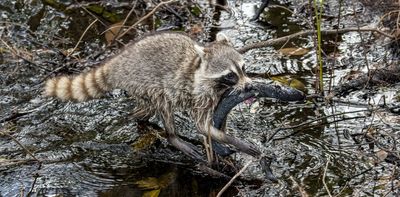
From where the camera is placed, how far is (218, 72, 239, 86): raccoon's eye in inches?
185

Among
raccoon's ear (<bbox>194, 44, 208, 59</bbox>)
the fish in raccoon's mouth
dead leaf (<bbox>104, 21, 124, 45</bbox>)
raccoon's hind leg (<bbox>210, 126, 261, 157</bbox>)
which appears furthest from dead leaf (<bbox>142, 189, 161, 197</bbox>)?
dead leaf (<bbox>104, 21, 124, 45</bbox>)

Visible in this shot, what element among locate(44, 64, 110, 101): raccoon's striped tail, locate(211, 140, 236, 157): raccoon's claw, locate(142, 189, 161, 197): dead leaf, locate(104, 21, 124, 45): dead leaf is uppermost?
locate(104, 21, 124, 45): dead leaf

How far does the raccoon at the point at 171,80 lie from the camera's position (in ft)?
15.9

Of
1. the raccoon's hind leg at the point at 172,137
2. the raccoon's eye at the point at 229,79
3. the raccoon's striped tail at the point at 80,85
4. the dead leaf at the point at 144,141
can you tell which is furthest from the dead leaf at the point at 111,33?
the raccoon's eye at the point at 229,79

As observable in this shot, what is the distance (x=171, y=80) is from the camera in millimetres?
5145

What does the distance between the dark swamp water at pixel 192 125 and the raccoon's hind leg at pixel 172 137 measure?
0.08m

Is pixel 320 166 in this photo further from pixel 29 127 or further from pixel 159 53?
pixel 29 127

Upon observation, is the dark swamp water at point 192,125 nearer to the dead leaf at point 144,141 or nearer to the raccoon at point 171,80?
the dead leaf at point 144,141

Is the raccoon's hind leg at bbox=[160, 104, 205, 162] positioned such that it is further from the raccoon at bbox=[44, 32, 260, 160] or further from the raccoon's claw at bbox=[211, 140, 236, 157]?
the raccoon's claw at bbox=[211, 140, 236, 157]

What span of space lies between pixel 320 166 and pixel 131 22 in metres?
3.34

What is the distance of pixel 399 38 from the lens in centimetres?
620

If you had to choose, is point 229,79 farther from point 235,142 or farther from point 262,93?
Answer: point 235,142

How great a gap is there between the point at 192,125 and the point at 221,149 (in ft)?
2.61

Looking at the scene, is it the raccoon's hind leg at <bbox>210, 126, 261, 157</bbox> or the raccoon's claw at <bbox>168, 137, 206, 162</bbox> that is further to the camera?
the raccoon's claw at <bbox>168, 137, 206, 162</bbox>
